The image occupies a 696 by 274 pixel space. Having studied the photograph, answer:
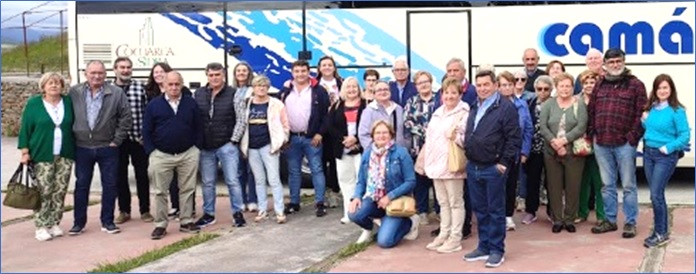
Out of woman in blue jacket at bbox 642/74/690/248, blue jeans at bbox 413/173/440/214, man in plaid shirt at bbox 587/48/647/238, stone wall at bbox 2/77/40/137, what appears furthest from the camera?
stone wall at bbox 2/77/40/137

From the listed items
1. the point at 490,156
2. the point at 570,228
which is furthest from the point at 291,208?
the point at 490,156

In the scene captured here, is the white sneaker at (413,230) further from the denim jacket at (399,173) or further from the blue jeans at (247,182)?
the blue jeans at (247,182)

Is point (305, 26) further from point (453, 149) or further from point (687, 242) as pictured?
point (687, 242)

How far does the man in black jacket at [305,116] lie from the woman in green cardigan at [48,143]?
2156 millimetres

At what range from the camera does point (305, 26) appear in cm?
998

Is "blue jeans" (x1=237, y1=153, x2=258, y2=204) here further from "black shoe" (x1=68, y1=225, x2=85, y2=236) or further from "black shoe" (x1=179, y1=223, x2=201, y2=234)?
"black shoe" (x1=68, y1=225, x2=85, y2=236)

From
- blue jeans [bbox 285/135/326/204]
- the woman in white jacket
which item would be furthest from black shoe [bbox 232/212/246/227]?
blue jeans [bbox 285/135/326/204]

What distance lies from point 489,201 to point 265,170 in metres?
2.74

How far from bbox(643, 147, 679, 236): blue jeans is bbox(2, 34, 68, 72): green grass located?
1773cm

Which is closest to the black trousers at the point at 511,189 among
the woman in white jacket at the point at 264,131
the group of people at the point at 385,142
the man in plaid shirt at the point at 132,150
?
the group of people at the point at 385,142

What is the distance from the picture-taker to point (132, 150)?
804 centimetres

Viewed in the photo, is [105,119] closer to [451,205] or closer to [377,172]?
[377,172]

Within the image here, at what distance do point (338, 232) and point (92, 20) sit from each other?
5.10 m

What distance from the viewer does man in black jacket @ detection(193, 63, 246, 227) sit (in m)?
7.59
